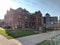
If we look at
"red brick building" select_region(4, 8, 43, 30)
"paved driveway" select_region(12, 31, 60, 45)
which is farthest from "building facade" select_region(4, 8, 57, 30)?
"paved driveway" select_region(12, 31, 60, 45)

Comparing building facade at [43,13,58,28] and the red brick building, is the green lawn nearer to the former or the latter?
the red brick building

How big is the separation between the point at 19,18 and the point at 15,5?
0.22 metres

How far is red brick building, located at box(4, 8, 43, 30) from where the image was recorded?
2.00 metres

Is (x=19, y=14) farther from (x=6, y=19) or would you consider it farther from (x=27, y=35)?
(x=27, y=35)

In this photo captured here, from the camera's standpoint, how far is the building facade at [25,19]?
2004 mm

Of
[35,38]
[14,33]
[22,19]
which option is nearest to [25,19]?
[22,19]

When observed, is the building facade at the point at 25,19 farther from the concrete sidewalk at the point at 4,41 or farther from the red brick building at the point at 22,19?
the concrete sidewalk at the point at 4,41

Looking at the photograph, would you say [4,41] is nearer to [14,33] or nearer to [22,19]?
[14,33]

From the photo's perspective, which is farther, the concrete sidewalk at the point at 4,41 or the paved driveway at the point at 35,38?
the paved driveway at the point at 35,38

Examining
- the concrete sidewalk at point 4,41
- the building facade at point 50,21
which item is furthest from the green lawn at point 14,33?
the building facade at point 50,21

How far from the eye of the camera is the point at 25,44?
2.26 metres

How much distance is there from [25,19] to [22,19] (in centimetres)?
5

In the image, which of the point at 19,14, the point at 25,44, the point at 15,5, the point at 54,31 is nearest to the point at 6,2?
the point at 15,5

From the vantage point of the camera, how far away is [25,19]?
2008 millimetres
